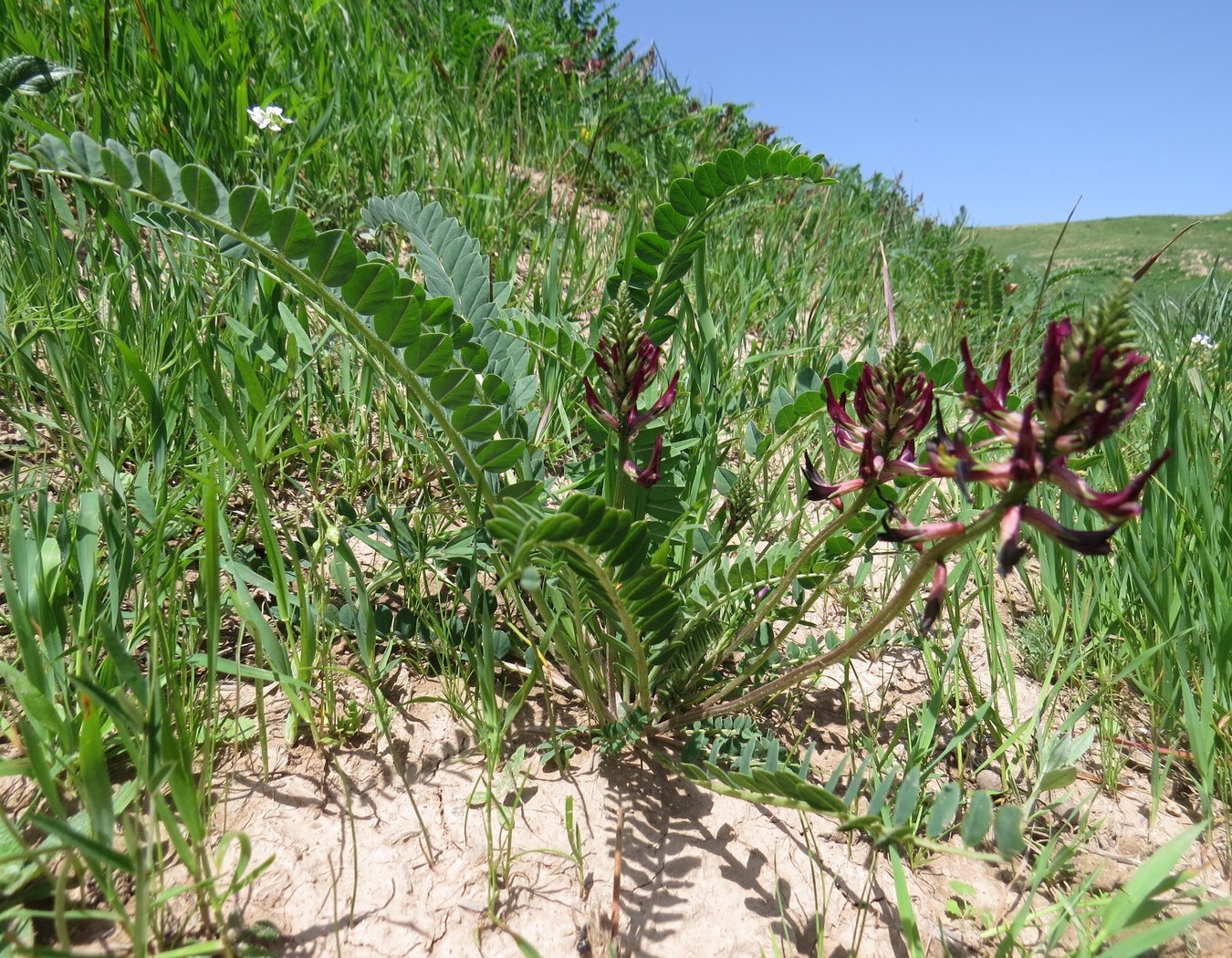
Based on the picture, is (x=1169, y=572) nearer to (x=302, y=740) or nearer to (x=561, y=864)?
(x=561, y=864)

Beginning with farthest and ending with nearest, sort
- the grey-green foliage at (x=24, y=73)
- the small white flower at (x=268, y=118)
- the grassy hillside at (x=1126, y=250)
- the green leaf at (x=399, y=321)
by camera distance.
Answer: the grassy hillside at (x=1126, y=250) → the small white flower at (x=268, y=118) → the grey-green foliage at (x=24, y=73) → the green leaf at (x=399, y=321)

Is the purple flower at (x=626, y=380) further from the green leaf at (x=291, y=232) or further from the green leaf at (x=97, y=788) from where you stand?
the green leaf at (x=97, y=788)

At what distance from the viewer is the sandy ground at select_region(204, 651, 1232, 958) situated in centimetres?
121

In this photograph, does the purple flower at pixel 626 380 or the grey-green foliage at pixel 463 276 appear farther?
the grey-green foliage at pixel 463 276

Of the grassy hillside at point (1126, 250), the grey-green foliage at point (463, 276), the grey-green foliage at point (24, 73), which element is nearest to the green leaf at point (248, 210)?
the grey-green foliage at point (463, 276)

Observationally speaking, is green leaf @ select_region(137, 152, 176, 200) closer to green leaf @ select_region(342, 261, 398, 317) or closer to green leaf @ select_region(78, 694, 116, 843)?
green leaf @ select_region(342, 261, 398, 317)

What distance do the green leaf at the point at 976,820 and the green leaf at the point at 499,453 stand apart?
2.62 feet

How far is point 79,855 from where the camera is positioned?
1078 mm

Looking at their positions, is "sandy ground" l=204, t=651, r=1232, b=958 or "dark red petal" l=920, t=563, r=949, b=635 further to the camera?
"sandy ground" l=204, t=651, r=1232, b=958

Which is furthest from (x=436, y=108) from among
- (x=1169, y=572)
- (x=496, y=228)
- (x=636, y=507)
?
(x=1169, y=572)

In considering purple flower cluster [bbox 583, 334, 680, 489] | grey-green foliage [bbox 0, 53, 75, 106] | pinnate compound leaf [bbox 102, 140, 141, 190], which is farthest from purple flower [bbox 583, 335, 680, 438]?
grey-green foliage [bbox 0, 53, 75, 106]

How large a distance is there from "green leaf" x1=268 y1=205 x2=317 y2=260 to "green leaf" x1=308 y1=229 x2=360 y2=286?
13 mm

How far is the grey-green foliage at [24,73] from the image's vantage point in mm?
1896

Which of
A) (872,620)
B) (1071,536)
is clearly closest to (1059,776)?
(872,620)
